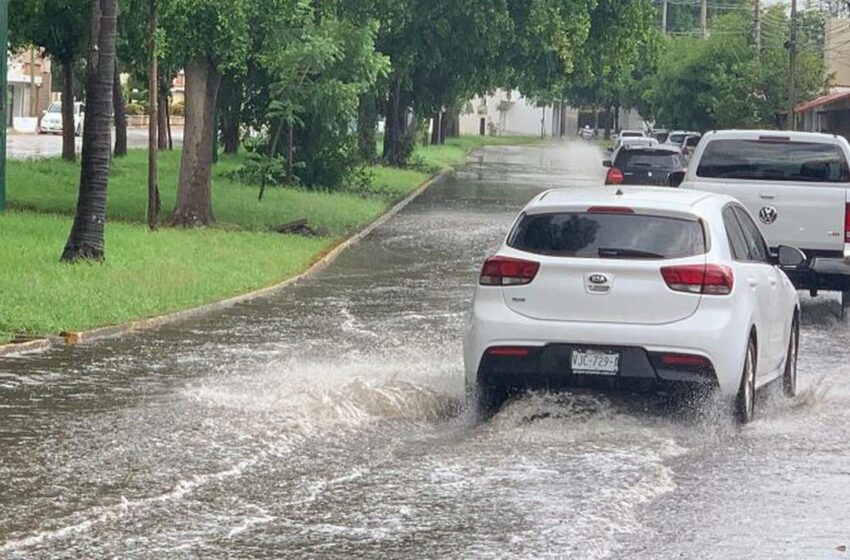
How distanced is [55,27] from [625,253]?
24.5m

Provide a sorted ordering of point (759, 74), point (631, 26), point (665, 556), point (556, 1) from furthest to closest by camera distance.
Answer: point (759, 74) → point (631, 26) → point (556, 1) → point (665, 556)

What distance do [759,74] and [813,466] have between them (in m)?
56.9

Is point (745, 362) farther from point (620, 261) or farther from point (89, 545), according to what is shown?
point (89, 545)

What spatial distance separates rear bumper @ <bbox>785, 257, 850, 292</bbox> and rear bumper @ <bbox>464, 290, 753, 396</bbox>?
6.96 meters

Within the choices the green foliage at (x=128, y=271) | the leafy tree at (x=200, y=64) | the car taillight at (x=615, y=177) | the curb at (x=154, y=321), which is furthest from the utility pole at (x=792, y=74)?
the curb at (x=154, y=321)

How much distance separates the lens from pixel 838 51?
75.6 m

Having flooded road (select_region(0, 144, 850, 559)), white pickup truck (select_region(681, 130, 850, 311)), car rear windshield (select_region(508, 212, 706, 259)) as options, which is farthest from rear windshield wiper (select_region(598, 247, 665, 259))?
white pickup truck (select_region(681, 130, 850, 311))

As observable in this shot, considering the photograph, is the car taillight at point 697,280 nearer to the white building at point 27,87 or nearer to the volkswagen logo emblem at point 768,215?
the volkswagen logo emblem at point 768,215

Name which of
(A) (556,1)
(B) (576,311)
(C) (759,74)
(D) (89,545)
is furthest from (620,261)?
(C) (759,74)

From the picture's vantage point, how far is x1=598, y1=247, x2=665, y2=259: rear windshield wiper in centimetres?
1056

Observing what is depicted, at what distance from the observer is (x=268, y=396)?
1158 centimetres

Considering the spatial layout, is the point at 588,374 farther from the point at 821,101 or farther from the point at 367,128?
the point at 821,101

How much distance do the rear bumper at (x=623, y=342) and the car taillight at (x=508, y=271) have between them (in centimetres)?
10

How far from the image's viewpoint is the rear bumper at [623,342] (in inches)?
407
